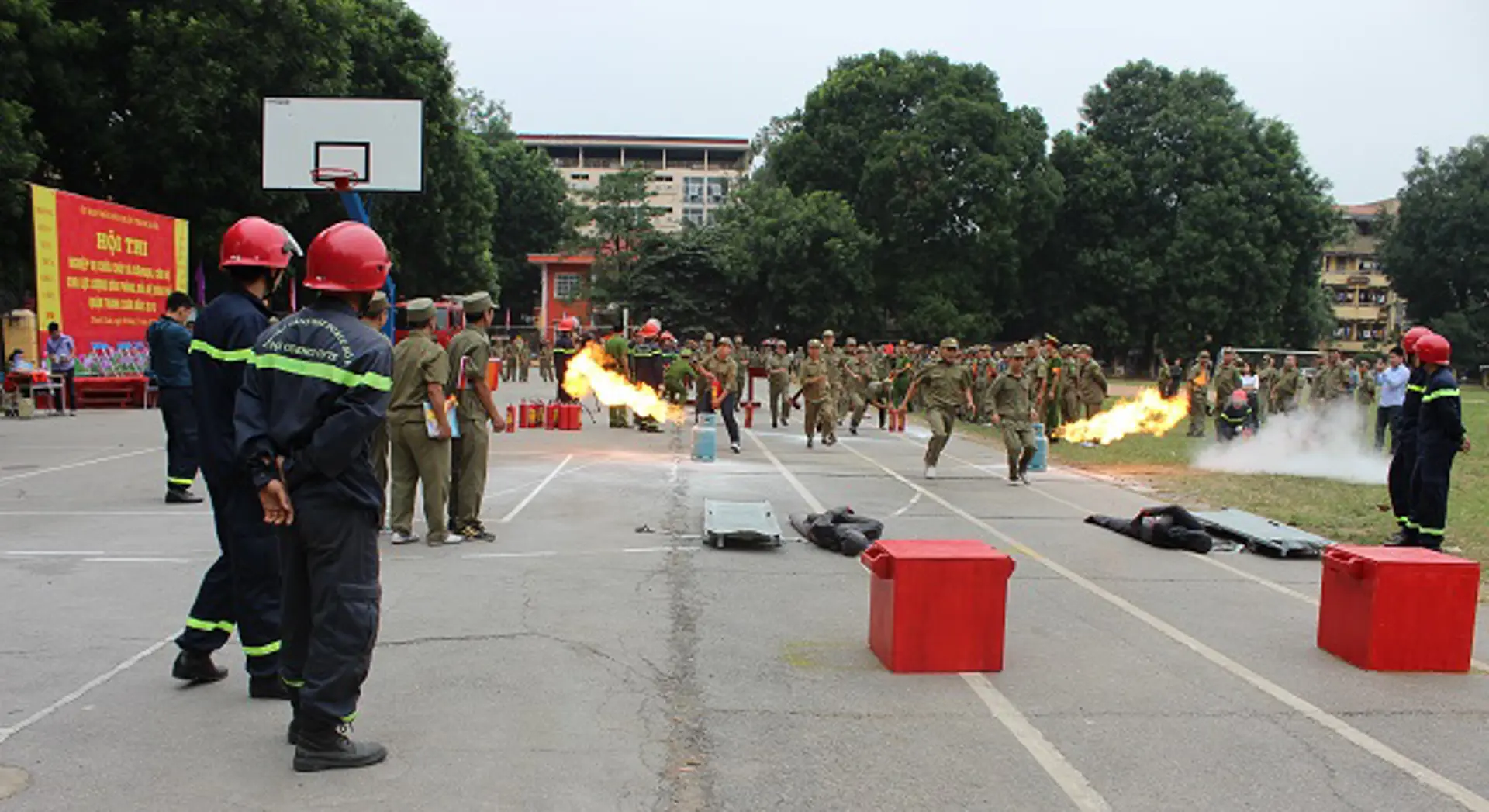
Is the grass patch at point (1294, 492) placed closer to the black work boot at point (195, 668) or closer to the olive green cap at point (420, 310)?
the olive green cap at point (420, 310)

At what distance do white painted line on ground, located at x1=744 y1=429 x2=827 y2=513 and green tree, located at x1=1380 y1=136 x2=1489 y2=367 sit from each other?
60.1 metres

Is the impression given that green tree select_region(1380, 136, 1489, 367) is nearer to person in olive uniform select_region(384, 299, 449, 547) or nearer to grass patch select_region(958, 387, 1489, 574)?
grass patch select_region(958, 387, 1489, 574)

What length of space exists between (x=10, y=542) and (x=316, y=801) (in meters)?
6.37

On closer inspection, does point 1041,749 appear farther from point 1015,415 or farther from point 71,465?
point 71,465

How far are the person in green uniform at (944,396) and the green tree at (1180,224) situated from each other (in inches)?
1682

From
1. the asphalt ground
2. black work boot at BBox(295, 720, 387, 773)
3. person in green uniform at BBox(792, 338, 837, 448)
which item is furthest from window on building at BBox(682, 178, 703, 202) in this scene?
black work boot at BBox(295, 720, 387, 773)

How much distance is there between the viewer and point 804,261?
52.1 m

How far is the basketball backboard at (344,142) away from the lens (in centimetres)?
1295

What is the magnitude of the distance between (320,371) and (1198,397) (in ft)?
76.6

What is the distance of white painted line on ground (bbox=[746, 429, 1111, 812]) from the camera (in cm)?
422

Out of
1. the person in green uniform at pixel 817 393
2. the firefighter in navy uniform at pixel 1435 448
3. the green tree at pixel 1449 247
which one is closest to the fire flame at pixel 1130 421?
the person in green uniform at pixel 817 393

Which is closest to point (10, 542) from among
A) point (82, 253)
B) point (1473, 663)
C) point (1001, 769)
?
point (1001, 769)

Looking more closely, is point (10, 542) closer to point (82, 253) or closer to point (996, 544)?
point (996, 544)

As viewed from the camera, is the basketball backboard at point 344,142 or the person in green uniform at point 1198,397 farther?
the person in green uniform at point 1198,397
